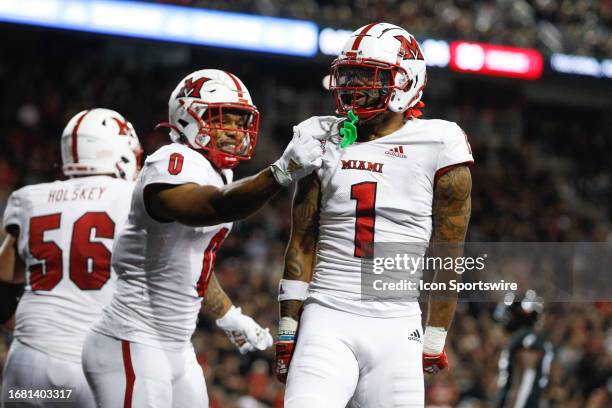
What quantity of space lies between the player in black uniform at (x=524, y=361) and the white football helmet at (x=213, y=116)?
3.06 m

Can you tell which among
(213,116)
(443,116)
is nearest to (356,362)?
(213,116)

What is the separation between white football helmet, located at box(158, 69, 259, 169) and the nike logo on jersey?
0.48 metres

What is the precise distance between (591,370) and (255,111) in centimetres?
736

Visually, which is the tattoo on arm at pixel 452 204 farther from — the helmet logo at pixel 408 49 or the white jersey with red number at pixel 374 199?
the helmet logo at pixel 408 49

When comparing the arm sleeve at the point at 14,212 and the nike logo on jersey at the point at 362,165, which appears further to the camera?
the arm sleeve at the point at 14,212

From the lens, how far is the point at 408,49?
12.5 feet

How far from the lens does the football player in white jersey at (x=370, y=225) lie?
11.5 ft

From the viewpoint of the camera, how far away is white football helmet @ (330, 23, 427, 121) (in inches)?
145

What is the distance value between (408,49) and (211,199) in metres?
1.00

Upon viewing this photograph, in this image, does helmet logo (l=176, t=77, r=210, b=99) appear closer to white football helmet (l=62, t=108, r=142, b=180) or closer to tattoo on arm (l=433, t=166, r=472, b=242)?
white football helmet (l=62, t=108, r=142, b=180)

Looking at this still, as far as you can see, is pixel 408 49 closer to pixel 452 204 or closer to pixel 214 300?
pixel 452 204

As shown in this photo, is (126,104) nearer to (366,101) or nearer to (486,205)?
(486,205)

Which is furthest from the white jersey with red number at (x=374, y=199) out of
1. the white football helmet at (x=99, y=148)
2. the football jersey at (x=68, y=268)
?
the white football helmet at (x=99, y=148)

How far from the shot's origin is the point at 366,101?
12.1 ft
